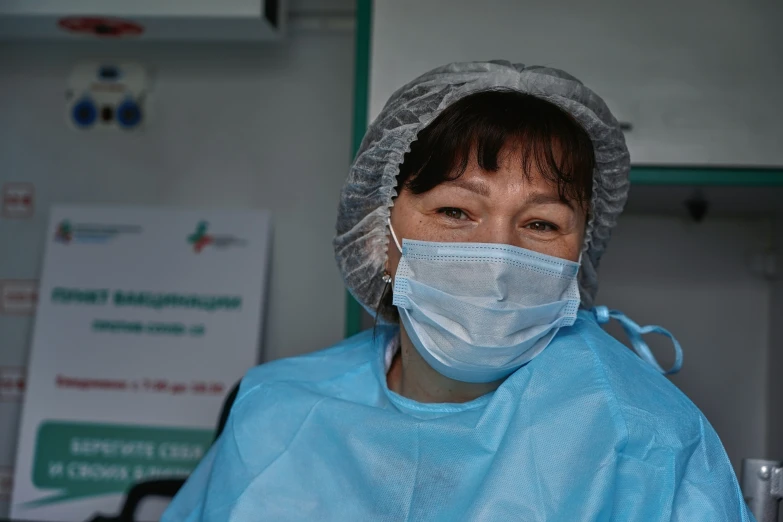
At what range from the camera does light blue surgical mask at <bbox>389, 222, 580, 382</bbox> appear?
0.90 metres

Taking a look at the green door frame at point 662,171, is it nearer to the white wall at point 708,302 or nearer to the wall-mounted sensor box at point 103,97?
the white wall at point 708,302

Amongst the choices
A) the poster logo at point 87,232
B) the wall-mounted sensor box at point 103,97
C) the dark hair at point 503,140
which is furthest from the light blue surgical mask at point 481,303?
the wall-mounted sensor box at point 103,97

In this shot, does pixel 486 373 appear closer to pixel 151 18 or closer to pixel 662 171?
pixel 662 171

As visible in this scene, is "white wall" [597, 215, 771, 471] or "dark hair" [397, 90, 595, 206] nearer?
"dark hair" [397, 90, 595, 206]

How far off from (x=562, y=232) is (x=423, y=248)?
0.19 metres

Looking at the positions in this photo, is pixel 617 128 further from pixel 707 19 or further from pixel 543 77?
pixel 707 19

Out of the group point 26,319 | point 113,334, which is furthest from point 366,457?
point 26,319

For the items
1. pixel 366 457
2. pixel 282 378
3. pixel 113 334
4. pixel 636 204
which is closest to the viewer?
pixel 366 457

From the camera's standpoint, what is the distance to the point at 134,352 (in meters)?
2.01

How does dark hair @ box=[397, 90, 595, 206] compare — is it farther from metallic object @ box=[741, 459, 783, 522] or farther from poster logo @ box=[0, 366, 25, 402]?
poster logo @ box=[0, 366, 25, 402]

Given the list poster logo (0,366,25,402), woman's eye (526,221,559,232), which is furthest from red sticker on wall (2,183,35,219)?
woman's eye (526,221,559,232)

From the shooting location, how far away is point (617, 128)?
100cm

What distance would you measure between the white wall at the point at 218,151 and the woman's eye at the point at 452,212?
3.61ft

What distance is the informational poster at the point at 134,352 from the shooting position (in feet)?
6.50
